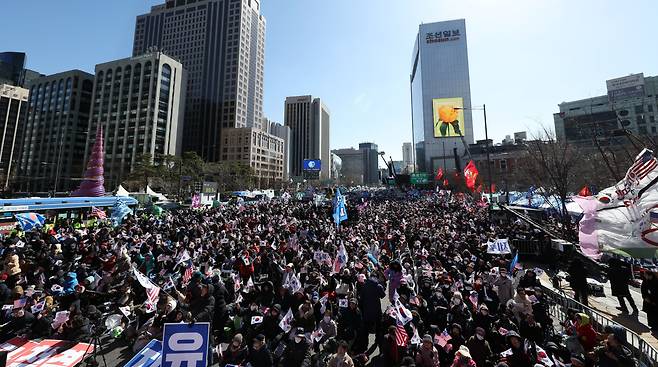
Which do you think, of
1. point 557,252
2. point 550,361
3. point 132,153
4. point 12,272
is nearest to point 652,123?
point 557,252

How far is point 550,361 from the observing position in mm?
5562

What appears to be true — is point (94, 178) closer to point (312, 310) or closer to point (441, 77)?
point (312, 310)

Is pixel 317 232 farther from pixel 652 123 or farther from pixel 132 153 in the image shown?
pixel 132 153

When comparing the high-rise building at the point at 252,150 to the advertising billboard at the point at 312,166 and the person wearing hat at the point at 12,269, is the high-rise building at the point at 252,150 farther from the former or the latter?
the person wearing hat at the point at 12,269

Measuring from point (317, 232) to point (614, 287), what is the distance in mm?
13935

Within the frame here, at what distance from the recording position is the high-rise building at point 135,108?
104438 mm

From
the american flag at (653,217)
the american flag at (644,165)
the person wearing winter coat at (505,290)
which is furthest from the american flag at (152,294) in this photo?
the american flag at (644,165)

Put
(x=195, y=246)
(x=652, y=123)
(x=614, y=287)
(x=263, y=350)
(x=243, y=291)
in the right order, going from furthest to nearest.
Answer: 1. (x=652, y=123)
2. (x=195, y=246)
3. (x=614, y=287)
4. (x=243, y=291)
5. (x=263, y=350)

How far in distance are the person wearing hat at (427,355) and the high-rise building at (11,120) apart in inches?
6512

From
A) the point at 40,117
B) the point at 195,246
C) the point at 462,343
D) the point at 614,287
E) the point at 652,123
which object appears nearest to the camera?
the point at 462,343

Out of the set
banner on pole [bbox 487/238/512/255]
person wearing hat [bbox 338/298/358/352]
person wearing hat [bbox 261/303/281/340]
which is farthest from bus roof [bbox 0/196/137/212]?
banner on pole [bbox 487/238/512/255]

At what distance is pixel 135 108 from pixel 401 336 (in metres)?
124

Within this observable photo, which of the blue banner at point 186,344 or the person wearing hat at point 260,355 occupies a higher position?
the blue banner at point 186,344

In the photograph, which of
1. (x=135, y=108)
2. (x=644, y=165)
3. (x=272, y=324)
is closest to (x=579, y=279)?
(x=644, y=165)
